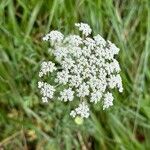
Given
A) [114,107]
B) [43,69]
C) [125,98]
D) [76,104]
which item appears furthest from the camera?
[125,98]

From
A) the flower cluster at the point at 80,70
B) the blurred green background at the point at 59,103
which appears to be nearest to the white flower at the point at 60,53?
the flower cluster at the point at 80,70

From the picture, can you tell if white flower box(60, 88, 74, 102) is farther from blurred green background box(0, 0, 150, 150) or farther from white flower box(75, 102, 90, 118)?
blurred green background box(0, 0, 150, 150)

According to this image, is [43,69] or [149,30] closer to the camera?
[43,69]

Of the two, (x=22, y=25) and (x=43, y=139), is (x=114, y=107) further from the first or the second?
(x=22, y=25)

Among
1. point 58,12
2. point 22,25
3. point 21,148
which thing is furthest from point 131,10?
point 21,148

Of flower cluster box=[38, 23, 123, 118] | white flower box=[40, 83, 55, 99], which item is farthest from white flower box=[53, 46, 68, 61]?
white flower box=[40, 83, 55, 99]

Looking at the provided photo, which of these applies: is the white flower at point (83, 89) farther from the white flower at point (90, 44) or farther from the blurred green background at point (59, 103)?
the blurred green background at point (59, 103)
